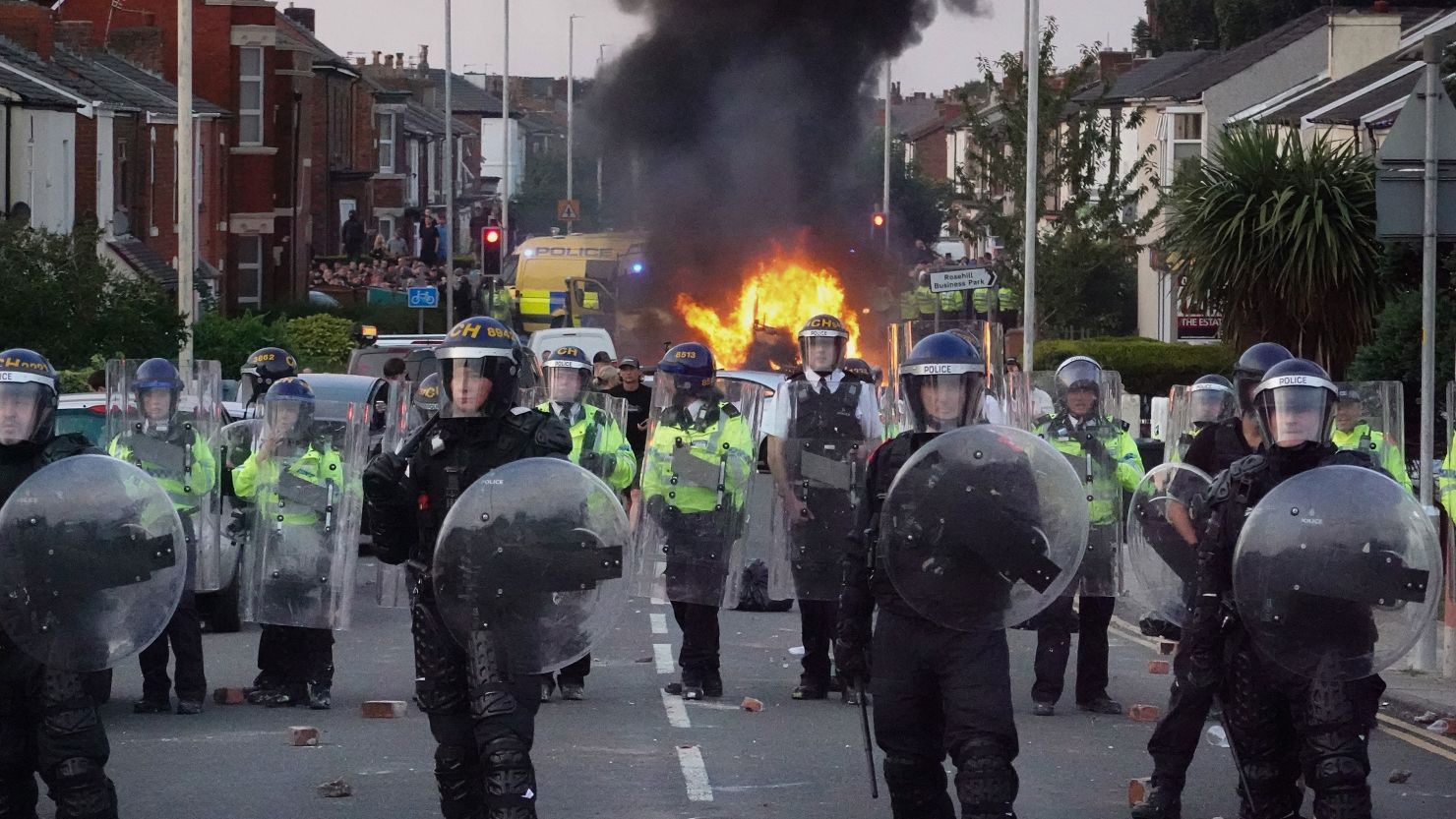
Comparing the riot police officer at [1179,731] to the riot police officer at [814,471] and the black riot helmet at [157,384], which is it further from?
the black riot helmet at [157,384]

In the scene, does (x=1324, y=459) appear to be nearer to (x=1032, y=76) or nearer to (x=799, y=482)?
(x=799, y=482)

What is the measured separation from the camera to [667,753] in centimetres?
914

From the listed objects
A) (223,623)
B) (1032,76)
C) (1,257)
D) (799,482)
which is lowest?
(223,623)

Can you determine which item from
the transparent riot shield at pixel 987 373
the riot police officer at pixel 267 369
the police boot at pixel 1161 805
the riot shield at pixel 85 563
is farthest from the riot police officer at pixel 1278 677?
the riot police officer at pixel 267 369

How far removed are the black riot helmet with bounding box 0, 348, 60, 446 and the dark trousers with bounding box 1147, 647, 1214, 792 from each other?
385cm

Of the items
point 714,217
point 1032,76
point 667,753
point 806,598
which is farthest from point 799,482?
point 714,217

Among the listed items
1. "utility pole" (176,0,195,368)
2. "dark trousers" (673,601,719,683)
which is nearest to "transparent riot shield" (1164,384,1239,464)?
"dark trousers" (673,601,719,683)

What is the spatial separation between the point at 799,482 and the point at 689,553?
652 mm

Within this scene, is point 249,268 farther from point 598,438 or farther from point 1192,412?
point 1192,412

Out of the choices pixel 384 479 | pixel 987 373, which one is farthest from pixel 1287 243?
pixel 384 479

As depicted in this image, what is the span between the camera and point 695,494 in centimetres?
1091

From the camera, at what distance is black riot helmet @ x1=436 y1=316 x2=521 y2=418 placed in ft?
22.7

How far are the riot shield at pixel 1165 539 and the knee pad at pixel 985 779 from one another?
263 centimetres

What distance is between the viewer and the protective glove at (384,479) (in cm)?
687
